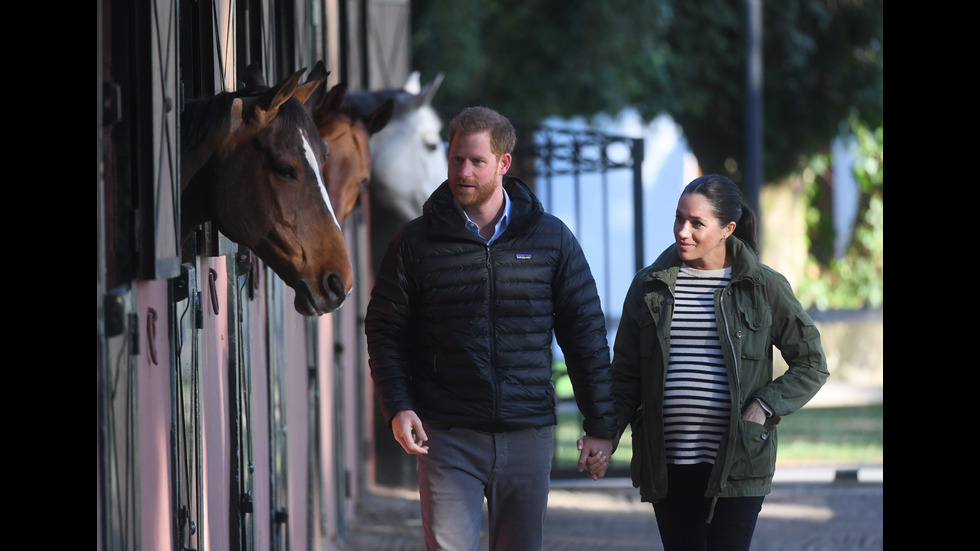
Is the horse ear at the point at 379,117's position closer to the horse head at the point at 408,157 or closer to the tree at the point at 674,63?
Result: the horse head at the point at 408,157

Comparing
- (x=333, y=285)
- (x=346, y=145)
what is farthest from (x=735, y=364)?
(x=346, y=145)

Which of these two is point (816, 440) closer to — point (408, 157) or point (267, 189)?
point (408, 157)

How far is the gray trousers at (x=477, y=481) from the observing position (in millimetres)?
4266

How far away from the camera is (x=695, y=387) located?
171 inches

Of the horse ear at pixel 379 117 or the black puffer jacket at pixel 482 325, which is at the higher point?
the horse ear at pixel 379 117

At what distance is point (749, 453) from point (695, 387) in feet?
0.83

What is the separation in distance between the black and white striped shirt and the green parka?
0.03 m

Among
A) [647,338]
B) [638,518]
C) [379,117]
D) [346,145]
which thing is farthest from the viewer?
[638,518]

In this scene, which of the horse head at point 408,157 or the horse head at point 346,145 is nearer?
the horse head at point 346,145

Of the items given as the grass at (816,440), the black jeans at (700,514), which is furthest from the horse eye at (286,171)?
the grass at (816,440)

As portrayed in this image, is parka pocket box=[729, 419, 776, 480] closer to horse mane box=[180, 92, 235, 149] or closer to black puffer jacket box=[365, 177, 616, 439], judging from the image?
black puffer jacket box=[365, 177, 616, 439]
